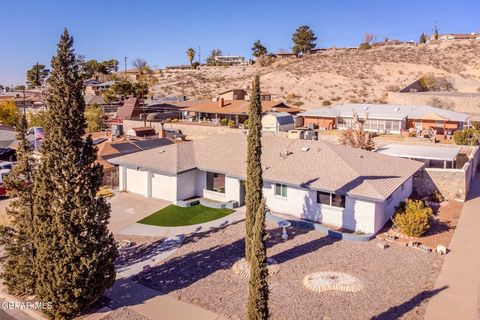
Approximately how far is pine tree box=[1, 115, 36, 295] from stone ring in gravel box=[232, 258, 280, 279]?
8268 mm

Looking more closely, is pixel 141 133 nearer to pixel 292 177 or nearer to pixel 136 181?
pixel 136 181

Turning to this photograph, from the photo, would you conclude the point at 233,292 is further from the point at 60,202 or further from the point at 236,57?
the point at 236,57

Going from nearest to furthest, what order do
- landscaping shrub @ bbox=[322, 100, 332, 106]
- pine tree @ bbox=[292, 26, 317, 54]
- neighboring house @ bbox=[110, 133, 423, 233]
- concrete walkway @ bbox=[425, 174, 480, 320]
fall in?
Result: concrete walkway @ bbox=[425, 174, 480, 320] → neighboring house @ bbox=[110, 133, 423, 233] → landscaping shrub @ bbox=[322, 100, 332, 106] → pine tree @ bbox=[292, 26, 317, 54]

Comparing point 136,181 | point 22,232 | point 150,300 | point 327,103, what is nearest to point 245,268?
point 150,300

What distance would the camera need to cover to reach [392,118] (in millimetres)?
47688

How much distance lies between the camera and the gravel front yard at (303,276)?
14.9m

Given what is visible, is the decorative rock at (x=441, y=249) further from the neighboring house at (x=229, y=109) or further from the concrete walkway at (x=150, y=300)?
the neighboring house at (x=229, y=109)

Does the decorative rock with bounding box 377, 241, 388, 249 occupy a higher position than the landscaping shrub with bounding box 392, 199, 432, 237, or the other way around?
the landscaping shrub with bounding box 392, 199, 432, 237

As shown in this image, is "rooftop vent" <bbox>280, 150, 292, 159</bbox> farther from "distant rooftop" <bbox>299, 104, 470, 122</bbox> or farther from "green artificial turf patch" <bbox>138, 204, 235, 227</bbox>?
"distant rooftop" <bbox>299, 104, 470, 122</bbox>

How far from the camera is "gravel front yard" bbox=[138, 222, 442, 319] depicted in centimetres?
1492

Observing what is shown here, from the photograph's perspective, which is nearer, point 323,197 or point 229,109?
point 323,197

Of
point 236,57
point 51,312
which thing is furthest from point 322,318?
point 236,57

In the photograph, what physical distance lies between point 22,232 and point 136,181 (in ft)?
47.5

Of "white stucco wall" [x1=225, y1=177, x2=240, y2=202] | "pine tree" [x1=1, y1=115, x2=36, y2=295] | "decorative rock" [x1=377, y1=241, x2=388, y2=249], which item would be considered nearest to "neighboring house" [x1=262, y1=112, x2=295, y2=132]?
"white stucco wall" [x1=225, y1=177, x2=240, y2=202]
